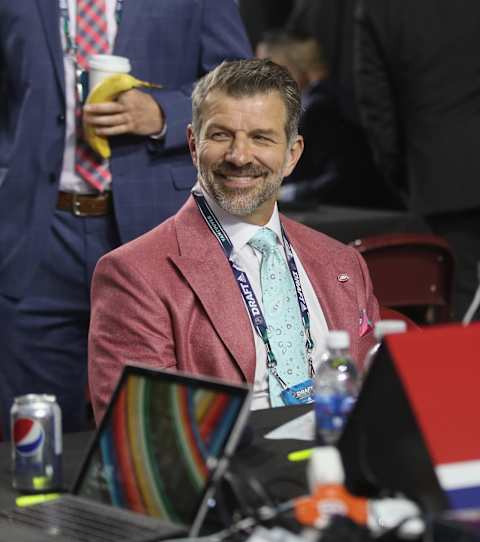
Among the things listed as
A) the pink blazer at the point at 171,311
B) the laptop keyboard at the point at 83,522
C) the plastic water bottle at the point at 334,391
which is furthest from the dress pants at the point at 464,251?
the laptop keyboard at the point at 83,522

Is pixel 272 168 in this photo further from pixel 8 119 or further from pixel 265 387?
pixel 8 119

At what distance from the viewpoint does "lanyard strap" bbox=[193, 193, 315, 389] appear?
277 cm

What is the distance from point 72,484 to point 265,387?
0.74 m

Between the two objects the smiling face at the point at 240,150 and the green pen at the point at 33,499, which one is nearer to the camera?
the green pen at the point at 33,499

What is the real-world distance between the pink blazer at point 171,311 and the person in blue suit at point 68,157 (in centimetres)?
59

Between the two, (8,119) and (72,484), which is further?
(8,119)

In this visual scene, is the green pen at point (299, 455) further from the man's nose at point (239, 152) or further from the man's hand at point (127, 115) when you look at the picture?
the man's hand at point (127, 115)

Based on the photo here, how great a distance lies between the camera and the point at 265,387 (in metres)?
2.77

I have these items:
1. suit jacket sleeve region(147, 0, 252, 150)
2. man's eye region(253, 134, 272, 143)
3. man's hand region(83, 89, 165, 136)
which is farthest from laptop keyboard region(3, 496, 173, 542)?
suit jacket sleeve region(147, 0, 252, 150)

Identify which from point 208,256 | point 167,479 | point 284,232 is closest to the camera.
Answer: point 167,479

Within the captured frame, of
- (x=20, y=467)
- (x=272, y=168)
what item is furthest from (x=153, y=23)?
(x=20, y=467)

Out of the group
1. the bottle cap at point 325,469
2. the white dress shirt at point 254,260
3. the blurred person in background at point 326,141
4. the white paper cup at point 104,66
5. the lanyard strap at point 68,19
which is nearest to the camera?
the bottle cap at point 325,469

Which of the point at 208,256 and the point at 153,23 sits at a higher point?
the point at 153,23

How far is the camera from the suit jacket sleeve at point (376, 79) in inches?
202
